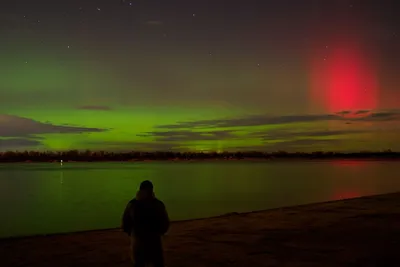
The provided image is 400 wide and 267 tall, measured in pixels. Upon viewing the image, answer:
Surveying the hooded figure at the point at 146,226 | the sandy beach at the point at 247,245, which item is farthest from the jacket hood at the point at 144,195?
the sandy beach at the point at 247,245

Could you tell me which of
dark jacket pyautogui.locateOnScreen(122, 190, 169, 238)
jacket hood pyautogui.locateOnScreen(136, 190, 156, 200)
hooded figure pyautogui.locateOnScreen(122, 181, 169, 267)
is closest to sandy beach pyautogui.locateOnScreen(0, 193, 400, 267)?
hooded figure pyautogui.locateOnScreen(122, 181, 169, 267)

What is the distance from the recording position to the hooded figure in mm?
6121

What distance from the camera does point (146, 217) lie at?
20.1 ft

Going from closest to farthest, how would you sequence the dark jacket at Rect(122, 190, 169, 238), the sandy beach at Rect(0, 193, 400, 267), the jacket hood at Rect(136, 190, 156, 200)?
the jacket hood at Rect(136, 190, 156, 200)
the dark jacket at Rect(122, 190, 169, 238)
the sandy beach at Rect(0, 193, 400, 267)

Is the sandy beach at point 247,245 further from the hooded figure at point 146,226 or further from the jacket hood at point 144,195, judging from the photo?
the jacket hood at point 144,195

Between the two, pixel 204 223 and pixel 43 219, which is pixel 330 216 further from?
pixel 43 219

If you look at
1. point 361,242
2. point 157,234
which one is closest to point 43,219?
point 361,242

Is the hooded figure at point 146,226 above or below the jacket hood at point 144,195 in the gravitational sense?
below

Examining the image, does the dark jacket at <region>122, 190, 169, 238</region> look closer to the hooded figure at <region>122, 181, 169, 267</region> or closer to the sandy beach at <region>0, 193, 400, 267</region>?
the hooded figure at <region>122, 181, 169, 267</region>

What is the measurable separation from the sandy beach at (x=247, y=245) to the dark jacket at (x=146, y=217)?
351 centimetres

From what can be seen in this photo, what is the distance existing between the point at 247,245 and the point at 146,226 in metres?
5.60

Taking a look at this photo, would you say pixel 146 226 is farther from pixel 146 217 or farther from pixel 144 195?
pixel 144 195

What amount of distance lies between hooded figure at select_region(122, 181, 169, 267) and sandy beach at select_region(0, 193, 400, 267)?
339 centimetres

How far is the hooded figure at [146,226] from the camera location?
6.12 meters
